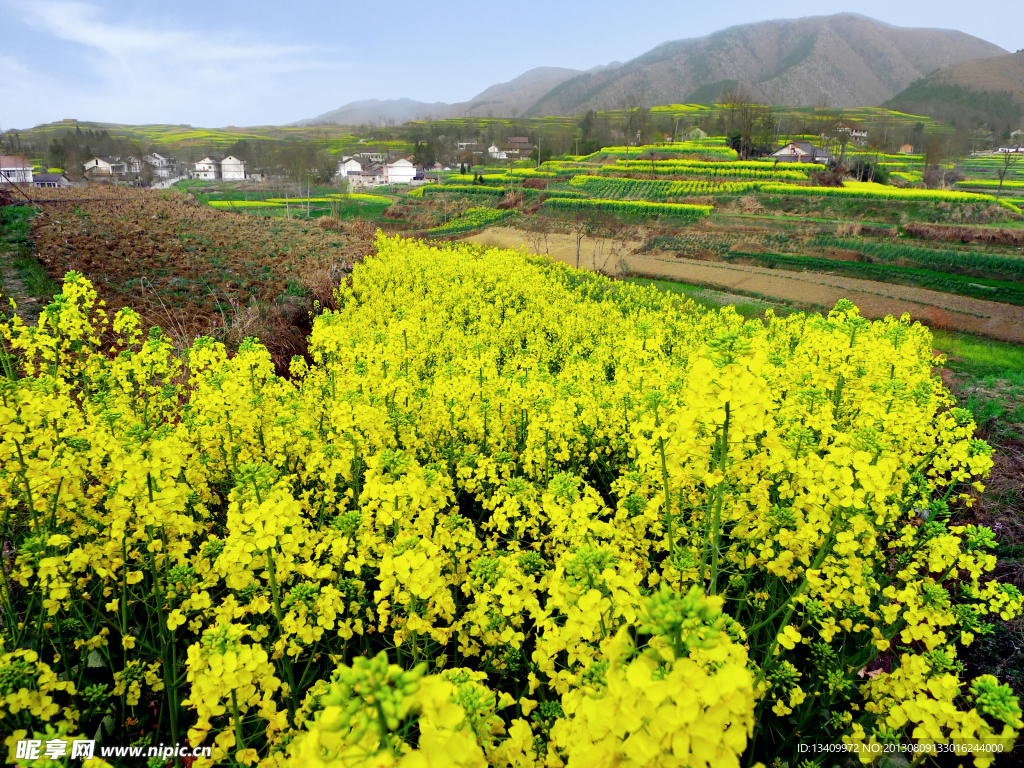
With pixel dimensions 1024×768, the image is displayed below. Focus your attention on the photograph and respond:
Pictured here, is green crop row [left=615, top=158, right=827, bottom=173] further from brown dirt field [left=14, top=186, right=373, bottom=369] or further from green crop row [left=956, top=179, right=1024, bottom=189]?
brown dirt field [left=14, top=186, right=373, bottom=369]

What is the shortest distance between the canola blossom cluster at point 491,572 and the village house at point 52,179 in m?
106

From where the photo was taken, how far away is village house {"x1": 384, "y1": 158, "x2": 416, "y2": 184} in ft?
343

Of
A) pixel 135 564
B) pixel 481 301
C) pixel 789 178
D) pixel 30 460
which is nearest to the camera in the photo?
pixel 30 460

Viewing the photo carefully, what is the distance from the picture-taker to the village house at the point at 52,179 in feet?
264

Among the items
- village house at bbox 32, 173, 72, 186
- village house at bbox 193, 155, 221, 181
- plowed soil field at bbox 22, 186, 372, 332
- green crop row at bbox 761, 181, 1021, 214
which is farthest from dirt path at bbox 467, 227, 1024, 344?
village house at bbox 193, 155, 221, 181

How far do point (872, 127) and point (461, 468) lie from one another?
5057 inches

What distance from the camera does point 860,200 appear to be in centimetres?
4200

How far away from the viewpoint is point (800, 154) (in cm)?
7088

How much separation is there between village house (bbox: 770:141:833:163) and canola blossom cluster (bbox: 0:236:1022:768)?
245 ft

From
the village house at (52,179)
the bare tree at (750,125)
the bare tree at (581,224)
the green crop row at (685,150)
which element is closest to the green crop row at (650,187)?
A: the bare tree at (581,224)

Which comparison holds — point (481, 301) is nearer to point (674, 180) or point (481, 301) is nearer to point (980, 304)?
point (980, 304)

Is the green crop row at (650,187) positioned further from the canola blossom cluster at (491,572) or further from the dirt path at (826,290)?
the canola blossom cluster at (491,572)

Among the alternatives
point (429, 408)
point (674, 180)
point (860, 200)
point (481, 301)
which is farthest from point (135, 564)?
point (674, 180)

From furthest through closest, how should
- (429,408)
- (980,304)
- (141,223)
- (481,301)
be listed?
(141,223) → (980,304) → (481,301) → (429,408)
